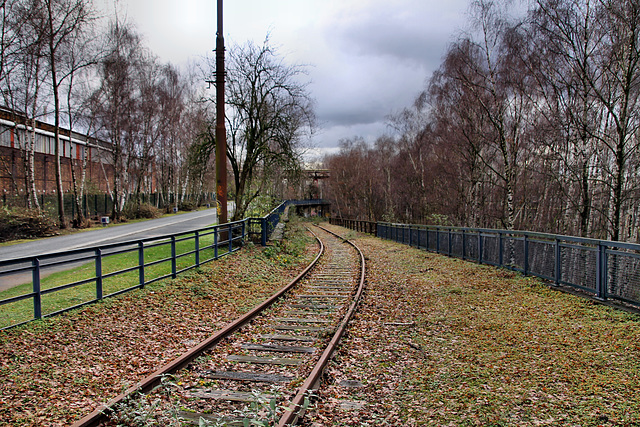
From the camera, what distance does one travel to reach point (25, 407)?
158 inches

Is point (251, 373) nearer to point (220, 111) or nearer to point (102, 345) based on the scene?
point (102, 345)

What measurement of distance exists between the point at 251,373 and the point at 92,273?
8495mm

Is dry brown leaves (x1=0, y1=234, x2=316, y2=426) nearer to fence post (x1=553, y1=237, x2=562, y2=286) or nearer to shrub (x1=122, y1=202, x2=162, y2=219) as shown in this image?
fence post (x1=553, y1=237, x2=562, y2=286)

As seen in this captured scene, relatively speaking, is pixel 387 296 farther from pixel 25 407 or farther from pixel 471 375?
pixel 25 407

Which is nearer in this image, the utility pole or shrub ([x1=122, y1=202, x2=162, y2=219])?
the utility pole

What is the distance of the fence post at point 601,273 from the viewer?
7977 millimetres

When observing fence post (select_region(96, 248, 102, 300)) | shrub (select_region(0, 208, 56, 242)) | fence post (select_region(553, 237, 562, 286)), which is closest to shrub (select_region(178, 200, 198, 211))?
shrub (select_region(0, 208, 56, 242))

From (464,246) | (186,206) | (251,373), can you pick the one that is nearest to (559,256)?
(464,246)

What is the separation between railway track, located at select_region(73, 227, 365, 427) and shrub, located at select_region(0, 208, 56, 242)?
18.2 metres

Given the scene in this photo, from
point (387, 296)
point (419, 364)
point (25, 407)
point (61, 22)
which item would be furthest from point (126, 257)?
point (61, 22)

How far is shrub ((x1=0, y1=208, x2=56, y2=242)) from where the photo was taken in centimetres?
1973

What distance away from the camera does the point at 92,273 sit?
11312 mm

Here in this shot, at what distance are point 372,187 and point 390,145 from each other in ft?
22.2

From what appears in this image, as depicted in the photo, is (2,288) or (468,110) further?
(468,110)
